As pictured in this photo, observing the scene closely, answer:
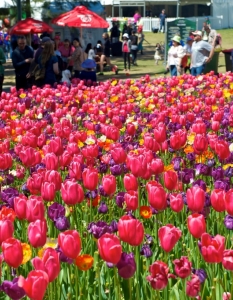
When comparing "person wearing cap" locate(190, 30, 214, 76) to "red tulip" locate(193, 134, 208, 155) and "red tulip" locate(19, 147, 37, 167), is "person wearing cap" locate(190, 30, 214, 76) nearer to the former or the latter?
"red tulip" locate(193, 134, 208, 155)

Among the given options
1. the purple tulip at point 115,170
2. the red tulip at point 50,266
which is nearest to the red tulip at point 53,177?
the purple tulip at point 115,170

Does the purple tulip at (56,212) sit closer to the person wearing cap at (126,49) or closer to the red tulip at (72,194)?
the red tulip at (72,194)

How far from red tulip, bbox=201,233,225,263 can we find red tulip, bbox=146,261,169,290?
7.3 inches

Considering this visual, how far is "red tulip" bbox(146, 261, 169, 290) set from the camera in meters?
2.39

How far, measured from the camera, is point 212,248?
251 centimetres

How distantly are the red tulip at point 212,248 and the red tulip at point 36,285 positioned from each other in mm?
596

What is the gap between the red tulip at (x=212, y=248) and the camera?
251 centimetres

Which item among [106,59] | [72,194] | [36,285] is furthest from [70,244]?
[106,59]

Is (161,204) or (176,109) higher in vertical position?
(161,204)

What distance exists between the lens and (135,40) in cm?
2897

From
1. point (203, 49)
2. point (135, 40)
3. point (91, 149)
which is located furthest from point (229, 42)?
point (91, 149)

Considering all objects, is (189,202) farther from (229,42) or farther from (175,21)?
(229,42)

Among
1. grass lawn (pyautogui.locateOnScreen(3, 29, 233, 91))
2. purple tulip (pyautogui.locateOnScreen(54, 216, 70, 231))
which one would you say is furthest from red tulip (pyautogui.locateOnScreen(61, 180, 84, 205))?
grass lawn (pyautogui.locateOnScreen(3, 29, 233, 91))

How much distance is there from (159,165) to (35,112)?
5.36 metres
